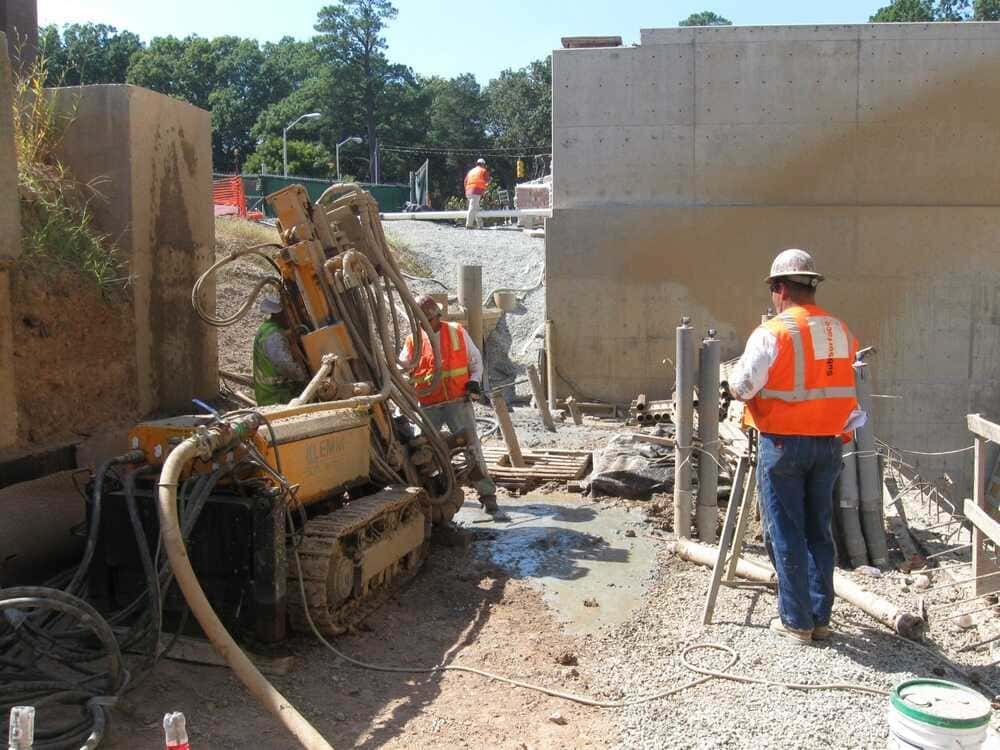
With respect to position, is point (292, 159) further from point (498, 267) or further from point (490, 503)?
point (490, 503)

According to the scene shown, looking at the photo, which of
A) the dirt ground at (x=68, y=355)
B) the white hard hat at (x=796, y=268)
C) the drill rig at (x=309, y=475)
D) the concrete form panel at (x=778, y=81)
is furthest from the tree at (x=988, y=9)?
the dirt ground at (x=68, y=355)

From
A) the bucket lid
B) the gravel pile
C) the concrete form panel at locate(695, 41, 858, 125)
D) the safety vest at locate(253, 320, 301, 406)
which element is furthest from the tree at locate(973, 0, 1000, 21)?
the bucket lid

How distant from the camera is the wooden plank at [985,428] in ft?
15.8

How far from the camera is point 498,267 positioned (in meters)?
19.8

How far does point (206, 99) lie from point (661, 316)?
59527 millimetres

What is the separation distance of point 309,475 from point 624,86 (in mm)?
8891

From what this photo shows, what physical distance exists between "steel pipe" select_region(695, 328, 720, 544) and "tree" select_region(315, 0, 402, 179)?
58039 millimetres

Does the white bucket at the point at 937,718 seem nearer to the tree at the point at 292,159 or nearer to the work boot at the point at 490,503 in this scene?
the work boot at the point at 490,503

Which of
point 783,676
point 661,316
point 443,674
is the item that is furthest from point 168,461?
point 661,316

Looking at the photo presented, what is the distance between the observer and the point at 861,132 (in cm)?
1216

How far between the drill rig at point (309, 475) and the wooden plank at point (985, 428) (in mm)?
3152

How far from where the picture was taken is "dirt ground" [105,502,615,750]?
3848 mm

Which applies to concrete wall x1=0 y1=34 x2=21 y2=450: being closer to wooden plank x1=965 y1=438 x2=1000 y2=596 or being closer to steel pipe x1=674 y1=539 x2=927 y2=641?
steel pipe x1=674 y1=539 x2=927 y2=641

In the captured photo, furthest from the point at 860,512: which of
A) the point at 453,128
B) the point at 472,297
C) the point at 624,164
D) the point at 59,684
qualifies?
the point at 453,128
